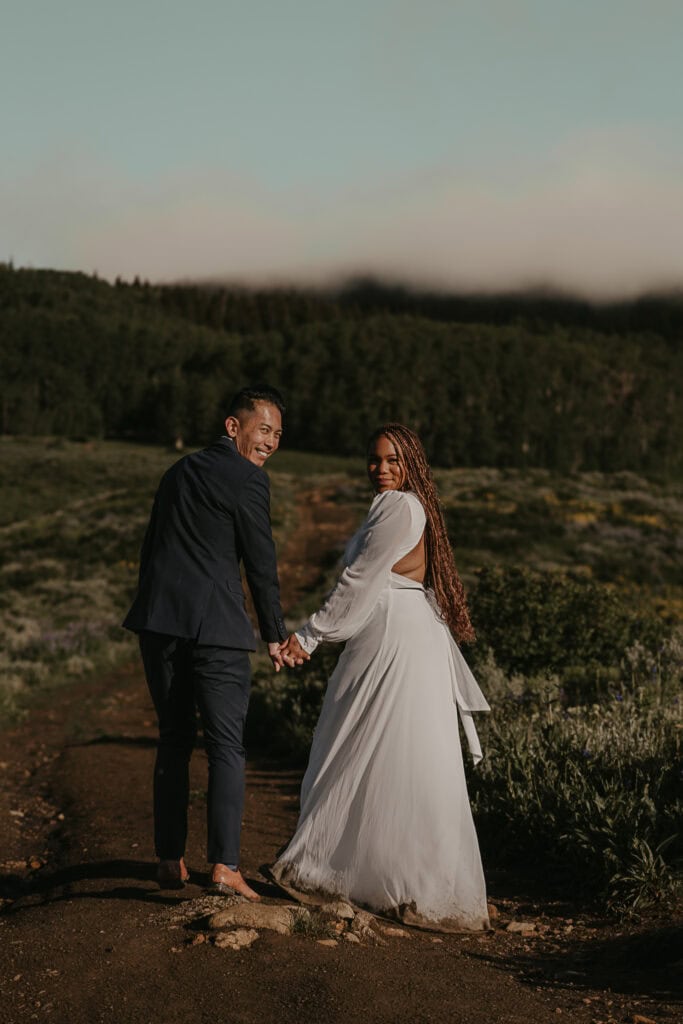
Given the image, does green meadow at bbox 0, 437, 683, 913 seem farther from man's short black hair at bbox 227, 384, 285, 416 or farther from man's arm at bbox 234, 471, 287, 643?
man's short black hair at bbox 227, 384, 285, 416

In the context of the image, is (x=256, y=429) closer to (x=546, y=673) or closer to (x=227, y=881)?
(x=227, y=881)

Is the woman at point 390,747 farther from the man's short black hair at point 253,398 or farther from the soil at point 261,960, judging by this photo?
the man's short black hair at point 253,398

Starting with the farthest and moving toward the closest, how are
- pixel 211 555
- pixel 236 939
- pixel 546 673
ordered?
pixel 546 673
pixel 211 555
pixel 236 939

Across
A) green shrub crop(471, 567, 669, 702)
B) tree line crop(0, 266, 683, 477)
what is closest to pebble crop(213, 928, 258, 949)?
green shrub crop(471, 567, 669, 702)

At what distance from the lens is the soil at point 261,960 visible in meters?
3.64

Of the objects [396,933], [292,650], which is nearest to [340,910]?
[396,933]

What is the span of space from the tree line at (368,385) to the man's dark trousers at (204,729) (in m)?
89.8

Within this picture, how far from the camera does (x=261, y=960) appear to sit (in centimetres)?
397

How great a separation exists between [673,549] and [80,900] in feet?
87.5

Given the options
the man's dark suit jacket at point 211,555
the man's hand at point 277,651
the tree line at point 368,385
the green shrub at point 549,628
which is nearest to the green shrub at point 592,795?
the man's hand at point 277,651

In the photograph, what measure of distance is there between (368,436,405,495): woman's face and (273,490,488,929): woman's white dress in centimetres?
12

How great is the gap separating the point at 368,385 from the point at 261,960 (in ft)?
344

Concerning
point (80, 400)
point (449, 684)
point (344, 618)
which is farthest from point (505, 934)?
point (80, 400)

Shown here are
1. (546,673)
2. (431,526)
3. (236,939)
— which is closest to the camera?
(236,939)
